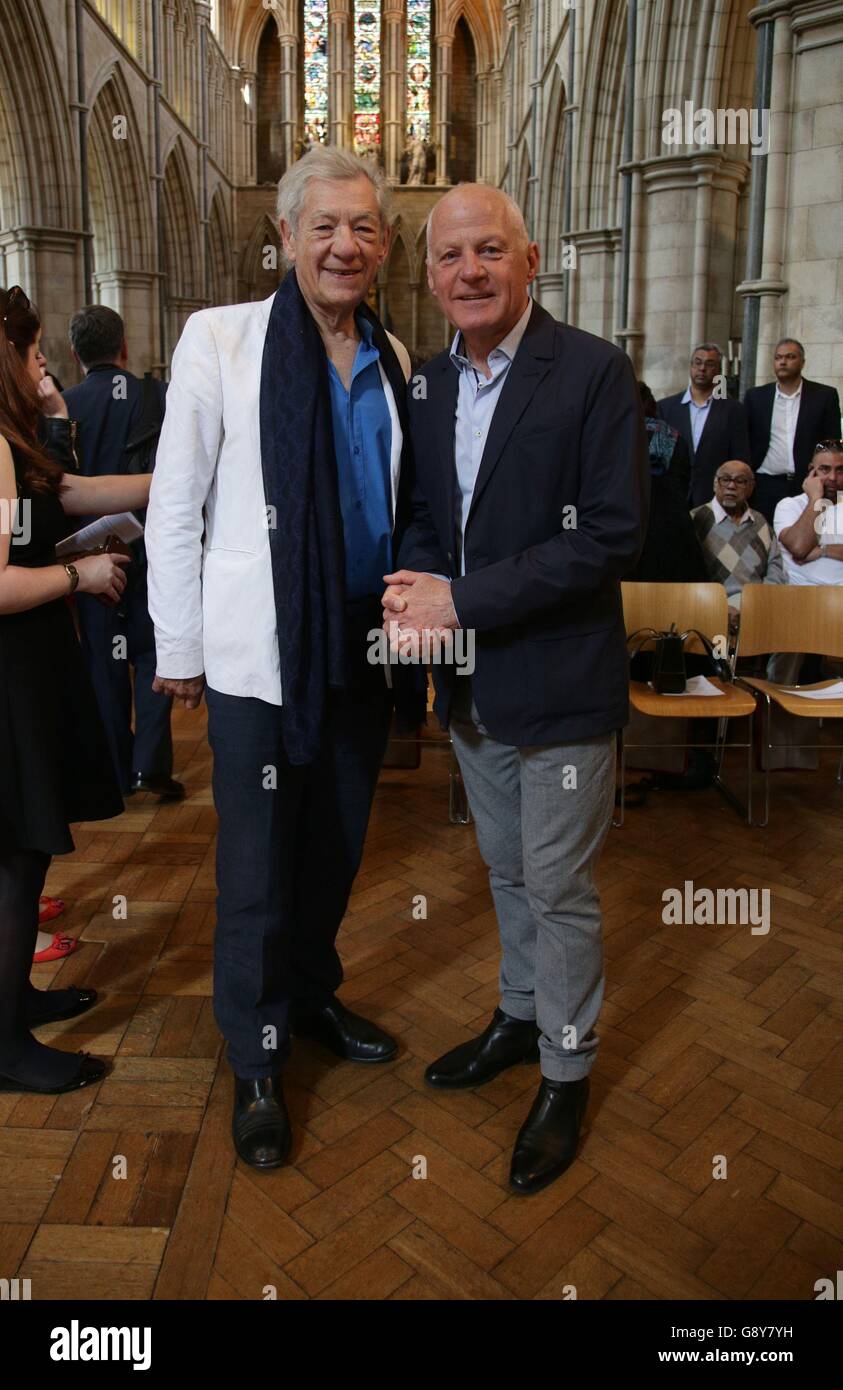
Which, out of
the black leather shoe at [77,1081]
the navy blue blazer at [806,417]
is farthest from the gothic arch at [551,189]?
the black leather shoe at [77,1081]

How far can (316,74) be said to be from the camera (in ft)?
104

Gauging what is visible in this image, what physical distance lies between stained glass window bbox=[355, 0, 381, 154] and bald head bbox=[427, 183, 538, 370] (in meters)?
32.9

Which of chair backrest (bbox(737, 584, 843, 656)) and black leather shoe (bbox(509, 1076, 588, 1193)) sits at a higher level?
chair backrest (bbox(737, 584, 843, 656))

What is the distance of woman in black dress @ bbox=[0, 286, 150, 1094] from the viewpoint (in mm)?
2340

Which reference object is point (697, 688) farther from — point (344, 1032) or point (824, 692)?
point (344, 1032)

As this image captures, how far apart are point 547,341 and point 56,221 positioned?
47.3ft

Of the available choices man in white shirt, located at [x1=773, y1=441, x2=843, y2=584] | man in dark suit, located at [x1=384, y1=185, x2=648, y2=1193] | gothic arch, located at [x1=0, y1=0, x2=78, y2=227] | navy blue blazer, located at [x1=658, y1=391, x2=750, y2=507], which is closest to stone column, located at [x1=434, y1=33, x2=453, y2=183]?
gothic arch, located at [x1=0, y1=0, x2=78, y2=227]

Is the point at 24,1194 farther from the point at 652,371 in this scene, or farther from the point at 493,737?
the point at 652,371

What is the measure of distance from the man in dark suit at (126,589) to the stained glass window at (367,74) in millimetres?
30740

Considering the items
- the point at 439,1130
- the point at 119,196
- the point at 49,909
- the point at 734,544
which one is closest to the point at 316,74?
the point at 119,196

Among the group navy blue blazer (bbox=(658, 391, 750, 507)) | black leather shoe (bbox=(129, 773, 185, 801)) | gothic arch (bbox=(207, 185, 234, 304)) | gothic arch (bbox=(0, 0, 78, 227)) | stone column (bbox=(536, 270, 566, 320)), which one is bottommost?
black leather shoe (bbox=(129, 773, 185, 801))

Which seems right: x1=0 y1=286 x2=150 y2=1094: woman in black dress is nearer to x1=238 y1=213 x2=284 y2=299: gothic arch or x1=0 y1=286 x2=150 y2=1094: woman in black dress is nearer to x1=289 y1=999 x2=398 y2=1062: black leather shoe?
x1=289 y1=999 x2=398 y2=1062: black leather shoe

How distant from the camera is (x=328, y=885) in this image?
2631mm
